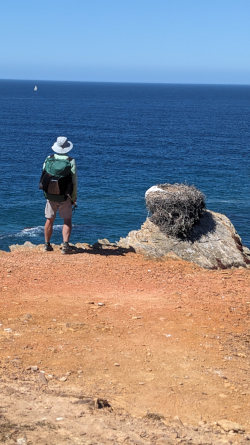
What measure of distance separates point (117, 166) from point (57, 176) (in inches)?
1590

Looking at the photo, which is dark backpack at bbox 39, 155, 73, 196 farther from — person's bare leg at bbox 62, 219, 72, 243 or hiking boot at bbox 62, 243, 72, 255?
hiking boot at bbox 62, 243, 72, 255

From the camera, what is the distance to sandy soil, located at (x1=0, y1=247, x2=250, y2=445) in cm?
568

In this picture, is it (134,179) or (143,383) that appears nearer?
(143,383)

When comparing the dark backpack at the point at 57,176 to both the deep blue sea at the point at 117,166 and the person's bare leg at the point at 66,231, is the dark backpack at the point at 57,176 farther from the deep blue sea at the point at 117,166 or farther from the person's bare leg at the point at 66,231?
the deep blue sea at the point at 117,166

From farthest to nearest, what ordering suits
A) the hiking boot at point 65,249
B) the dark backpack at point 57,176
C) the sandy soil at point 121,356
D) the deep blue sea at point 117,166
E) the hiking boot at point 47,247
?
1. the deep blue sea at point 117,166
2. the hiking boot at point 47,247
3. the hiking boot at point 65,249
4. the dark backpack at point 57,176
5. the sandy soil at point 121,356

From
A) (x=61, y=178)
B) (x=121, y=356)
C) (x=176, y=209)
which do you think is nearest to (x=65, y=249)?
(x=61, y=178)

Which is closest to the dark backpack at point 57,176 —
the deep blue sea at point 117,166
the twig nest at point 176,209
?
the twig nest at point 176,209

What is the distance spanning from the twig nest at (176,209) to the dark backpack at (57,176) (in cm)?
284

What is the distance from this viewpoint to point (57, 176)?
1198 cm

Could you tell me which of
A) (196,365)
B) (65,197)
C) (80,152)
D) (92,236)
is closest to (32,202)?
(92,236)

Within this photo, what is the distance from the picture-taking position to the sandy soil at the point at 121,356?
18.6 ft

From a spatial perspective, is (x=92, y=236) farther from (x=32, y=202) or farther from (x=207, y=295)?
(x=207, y=295)

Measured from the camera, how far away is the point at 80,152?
199 feet

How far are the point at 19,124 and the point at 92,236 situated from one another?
191 ft
